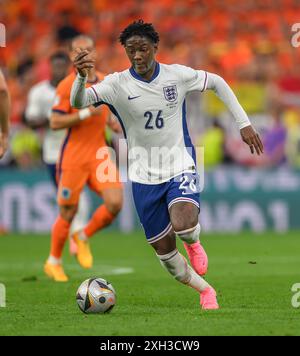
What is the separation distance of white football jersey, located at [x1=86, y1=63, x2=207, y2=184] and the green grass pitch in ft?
4.10

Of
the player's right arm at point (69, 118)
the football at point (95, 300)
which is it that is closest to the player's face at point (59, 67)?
the player's right arm at point (69, 118)

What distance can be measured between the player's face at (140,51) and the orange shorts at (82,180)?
3.80m

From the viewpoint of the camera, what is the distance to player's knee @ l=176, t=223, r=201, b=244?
858cm

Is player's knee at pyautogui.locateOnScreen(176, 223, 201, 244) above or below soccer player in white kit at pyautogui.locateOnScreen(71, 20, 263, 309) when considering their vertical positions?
below

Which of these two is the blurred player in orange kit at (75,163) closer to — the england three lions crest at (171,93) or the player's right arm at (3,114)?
the player's right arm at (3,114)

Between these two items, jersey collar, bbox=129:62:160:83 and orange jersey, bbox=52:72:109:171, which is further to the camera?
orange jersey, bbox=52:72:109:171

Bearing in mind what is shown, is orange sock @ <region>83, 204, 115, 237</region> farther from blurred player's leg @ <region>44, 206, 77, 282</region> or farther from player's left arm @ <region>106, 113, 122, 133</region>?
player's left arm @ <region>106, 113, 122, 133</region>

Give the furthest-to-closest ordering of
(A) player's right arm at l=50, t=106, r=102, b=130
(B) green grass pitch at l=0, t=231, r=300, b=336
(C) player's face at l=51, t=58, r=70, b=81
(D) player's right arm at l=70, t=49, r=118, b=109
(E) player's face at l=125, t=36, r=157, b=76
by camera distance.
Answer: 1. (C) player's face at l=51, t=58, r=70, b=81
2. (A) player's right arm at l=50, t=106, r=102, b=130
3. (E) player's face at l=125, t=36, r=157, b=76
4. (D) player's right arm at l=70, t=49, r=118, b=109
5. (B) green grass pitch at l=0, t=231, r=300, b=336

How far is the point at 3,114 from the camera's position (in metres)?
9.18

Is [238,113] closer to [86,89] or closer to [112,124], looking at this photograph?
[86,89]

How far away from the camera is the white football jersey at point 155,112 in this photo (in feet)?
29.2

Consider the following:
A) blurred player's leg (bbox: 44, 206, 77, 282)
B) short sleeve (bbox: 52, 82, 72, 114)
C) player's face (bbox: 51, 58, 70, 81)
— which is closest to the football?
blurred player's leg (bbox: 44, 206, 77, 282)

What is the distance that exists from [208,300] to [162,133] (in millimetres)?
1477
